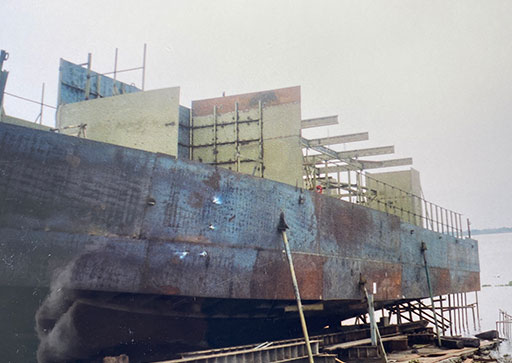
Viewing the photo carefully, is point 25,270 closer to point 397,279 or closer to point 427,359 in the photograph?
point 427,359

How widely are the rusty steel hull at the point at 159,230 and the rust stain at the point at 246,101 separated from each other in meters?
3.33

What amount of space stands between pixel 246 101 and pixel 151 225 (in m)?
6.63

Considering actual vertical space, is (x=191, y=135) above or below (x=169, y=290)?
above

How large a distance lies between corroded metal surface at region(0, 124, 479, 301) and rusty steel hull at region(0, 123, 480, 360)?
1 cm

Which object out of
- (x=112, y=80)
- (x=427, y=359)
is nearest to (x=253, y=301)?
(x=427, y=359)

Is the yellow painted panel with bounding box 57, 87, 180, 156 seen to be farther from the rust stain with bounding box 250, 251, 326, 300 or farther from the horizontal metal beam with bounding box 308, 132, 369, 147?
the horizontal metal beam with bounding box 308, 132, 369, 147

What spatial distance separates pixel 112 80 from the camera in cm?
1421

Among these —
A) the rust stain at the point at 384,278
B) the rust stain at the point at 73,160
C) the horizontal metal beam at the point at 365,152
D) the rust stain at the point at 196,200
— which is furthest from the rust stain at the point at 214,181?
the horizontal metal beam at the point at 365,152

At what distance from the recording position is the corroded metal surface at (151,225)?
245 inches

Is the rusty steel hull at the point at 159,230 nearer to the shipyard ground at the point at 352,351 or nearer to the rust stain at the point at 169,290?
the rust stain at the point at 169,290

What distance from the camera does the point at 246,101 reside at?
1295 centimetres

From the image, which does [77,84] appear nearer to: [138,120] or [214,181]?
[138,120]

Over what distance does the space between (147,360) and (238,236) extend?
250cm

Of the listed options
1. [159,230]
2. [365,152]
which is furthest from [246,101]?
[159,230]
